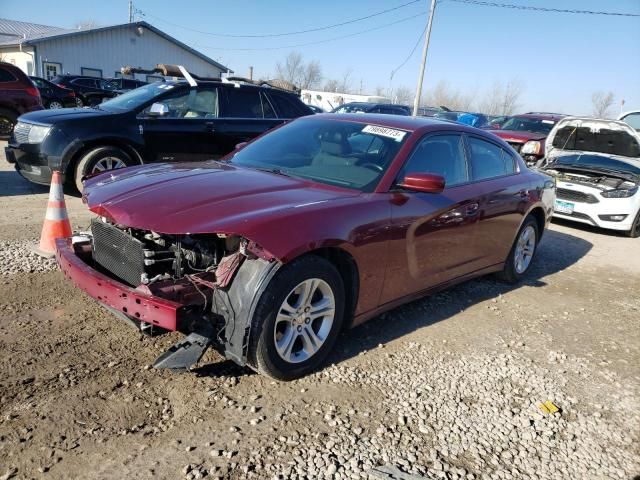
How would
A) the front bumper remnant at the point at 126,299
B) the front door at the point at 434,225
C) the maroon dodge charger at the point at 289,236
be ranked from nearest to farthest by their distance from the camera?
the front bumper remnant at the point at 126,299
the maroon dodge charger at the point at 289,236
the front door at the point at 434,225

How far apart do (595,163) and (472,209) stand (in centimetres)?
611

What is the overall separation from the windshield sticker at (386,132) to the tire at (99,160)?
4078 millimetres

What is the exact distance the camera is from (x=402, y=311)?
169 inches

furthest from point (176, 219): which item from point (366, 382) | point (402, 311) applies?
point (402, 311)

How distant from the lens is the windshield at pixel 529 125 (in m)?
13.2

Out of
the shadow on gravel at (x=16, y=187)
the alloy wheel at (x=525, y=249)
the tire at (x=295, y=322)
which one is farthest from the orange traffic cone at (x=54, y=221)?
the alloy wheel at (x=525, y=249)

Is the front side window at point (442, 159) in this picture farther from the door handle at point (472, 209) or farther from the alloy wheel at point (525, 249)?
the alloy wheel at point (525, 249)

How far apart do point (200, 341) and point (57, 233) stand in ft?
8.68

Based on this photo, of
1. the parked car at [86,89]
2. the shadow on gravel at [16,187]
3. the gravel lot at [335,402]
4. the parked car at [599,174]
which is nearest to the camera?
the gravel lot at [335,402]

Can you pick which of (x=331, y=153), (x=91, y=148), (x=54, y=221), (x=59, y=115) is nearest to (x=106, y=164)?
(x=91, y=148)

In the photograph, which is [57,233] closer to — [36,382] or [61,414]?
[36,382]

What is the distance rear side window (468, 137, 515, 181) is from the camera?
4.43m

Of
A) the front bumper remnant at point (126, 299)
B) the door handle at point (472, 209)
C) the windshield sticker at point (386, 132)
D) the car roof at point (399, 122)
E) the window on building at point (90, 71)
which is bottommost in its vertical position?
the front bumper remnant at point (126, 299)

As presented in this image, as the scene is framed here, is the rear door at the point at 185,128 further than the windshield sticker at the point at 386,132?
Yes
